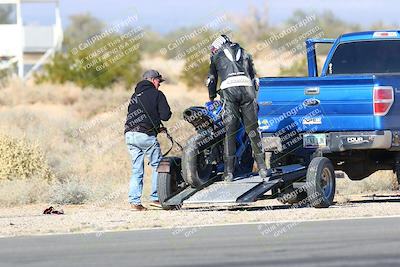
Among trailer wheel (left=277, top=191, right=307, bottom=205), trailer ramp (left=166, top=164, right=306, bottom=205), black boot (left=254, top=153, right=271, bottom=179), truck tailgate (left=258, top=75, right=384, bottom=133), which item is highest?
truck tailgate (left=258, top=75, right=384, bottom=133)

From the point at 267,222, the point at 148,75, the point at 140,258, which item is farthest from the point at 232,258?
the point at 148,75

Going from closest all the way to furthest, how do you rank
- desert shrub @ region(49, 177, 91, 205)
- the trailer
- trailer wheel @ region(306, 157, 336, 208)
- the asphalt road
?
the asphalt road
the trailer
trailer wheel @ region(306, 157, 336, 208)
desert shrub @ region(49, 177, 91, 205)

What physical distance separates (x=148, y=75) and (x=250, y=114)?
1924 millimetres


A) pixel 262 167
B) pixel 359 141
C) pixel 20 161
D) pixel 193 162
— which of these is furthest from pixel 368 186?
pixel 20 161

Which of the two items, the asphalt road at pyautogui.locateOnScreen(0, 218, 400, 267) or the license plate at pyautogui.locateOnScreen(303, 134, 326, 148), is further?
the license plate at pyautogui.locateOnScreen(303, 134, 326, 148)

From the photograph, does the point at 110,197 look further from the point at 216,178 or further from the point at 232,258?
the point at 232,258

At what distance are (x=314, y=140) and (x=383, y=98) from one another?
131cm

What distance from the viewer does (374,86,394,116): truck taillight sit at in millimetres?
16156

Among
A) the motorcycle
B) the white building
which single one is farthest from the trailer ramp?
the white building

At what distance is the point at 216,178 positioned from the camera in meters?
16.5

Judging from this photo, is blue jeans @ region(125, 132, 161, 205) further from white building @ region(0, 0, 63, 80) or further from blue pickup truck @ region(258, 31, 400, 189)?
white building @ region(0, 0, 63, 80)

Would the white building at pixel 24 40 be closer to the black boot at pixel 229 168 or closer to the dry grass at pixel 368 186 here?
the dry grass at pixel 368 186

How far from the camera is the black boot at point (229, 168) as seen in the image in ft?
53.2

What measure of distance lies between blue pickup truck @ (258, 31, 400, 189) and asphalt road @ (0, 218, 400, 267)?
2.43m
